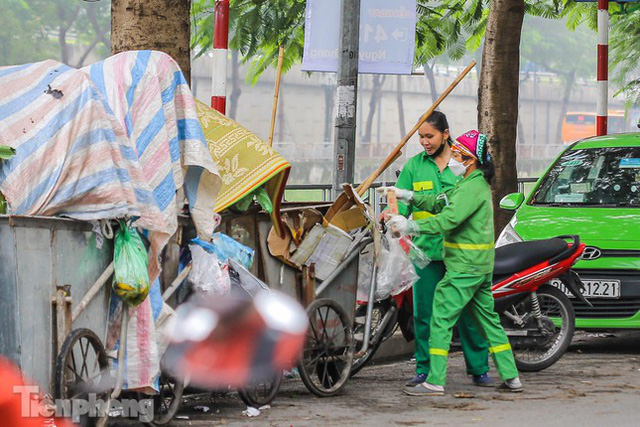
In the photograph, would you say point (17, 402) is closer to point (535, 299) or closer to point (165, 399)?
point (165, 399)

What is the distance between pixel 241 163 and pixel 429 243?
1479 mm

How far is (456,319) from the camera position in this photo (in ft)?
25.5

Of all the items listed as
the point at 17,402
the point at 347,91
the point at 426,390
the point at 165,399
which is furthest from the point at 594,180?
the point at 17,402

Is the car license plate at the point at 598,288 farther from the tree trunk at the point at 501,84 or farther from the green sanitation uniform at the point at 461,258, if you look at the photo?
the tree trunk at the point at 501,84

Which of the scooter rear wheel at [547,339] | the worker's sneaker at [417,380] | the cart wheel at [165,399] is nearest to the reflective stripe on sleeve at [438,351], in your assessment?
the worker's sneaker at [417,380]

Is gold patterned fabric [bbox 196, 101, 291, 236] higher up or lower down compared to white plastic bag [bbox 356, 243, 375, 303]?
higher up

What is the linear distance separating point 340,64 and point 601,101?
26.3 feet

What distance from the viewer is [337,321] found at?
7.68 m

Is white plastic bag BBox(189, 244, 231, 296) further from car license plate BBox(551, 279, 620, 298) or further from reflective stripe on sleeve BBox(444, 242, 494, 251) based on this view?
car license plate BBox(551, 279, 620, 298)

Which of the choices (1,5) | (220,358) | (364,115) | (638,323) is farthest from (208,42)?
(364,115)

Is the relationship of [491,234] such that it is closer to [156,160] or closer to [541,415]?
[541,415]

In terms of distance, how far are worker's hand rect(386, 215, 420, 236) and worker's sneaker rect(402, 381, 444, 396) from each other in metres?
0.96

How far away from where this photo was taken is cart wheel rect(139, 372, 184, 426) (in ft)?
20.7

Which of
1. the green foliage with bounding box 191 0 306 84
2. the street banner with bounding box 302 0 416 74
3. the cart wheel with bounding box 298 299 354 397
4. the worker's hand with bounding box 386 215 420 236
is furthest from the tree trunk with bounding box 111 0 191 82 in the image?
the green foliage with bounding box 191 0 306 84
